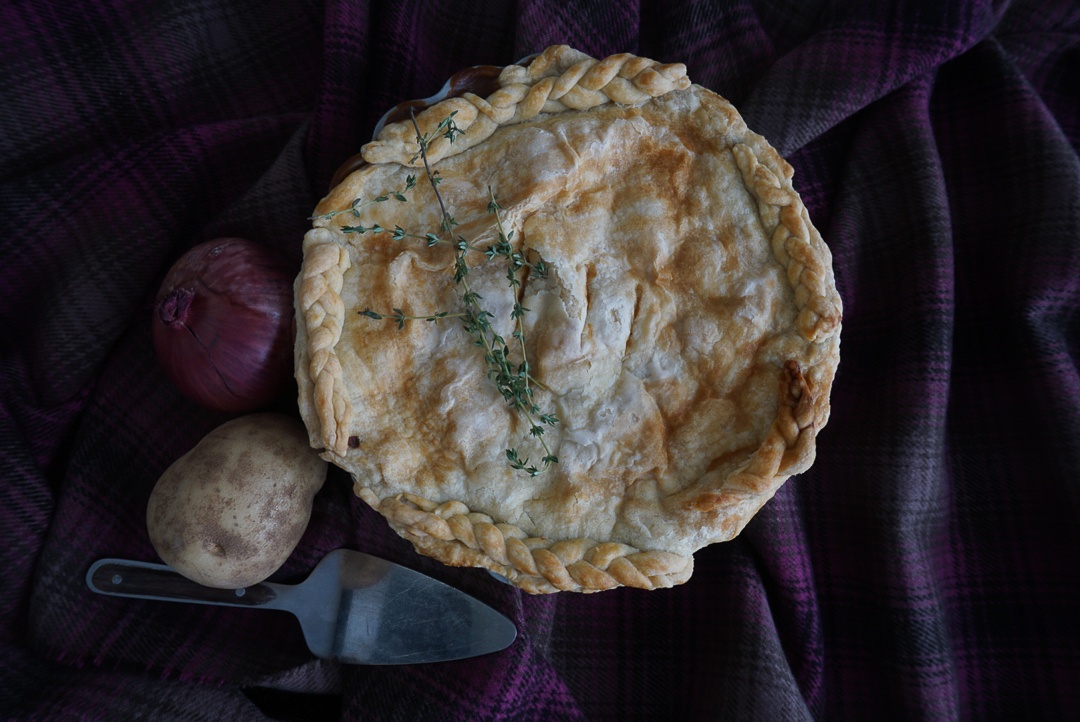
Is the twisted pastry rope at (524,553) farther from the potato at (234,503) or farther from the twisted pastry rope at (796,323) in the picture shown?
the potato at (234,503)

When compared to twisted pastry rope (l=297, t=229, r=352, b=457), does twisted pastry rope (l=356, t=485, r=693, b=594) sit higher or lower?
lower

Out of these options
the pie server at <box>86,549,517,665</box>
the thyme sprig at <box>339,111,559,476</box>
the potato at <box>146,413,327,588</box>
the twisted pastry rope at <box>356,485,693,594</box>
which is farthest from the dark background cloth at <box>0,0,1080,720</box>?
the thyme sprig at <box>339,111,559,476</box>

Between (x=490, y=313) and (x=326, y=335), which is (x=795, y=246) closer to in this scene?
(x=490, y=313)

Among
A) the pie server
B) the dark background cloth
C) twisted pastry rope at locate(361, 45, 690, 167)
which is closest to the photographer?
twisted pastry rope at locate(361, 45, 690, 167)

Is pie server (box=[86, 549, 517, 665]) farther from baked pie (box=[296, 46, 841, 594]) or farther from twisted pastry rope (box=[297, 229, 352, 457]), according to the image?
twisted pastry rope (box=[297, 229, 352, 457])

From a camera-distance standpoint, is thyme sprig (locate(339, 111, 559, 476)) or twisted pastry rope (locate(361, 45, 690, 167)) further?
twisted pastry rope (locate(361, 45, 690, 167))

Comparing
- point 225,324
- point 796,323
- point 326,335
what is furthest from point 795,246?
point 225,324

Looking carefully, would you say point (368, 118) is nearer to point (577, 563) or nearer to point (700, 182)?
point (700, 182)
